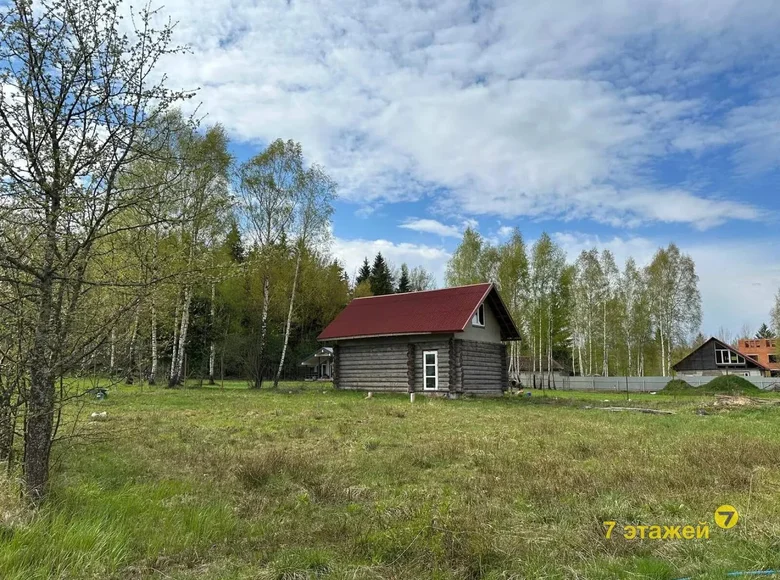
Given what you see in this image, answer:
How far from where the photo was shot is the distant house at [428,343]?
23188 millimetres

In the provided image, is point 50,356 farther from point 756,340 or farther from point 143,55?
point 756,340

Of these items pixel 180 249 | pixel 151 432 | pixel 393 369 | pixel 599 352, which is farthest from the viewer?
pixel 599 352

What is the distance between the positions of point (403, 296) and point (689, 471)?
844 inches

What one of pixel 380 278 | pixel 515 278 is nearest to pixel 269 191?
pixel 515 278

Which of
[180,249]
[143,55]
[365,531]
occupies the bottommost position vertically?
[365,531]

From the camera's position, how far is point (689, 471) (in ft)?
22.8

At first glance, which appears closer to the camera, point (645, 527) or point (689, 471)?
point (645, 527)

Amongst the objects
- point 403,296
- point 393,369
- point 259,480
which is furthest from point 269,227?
point 259,480

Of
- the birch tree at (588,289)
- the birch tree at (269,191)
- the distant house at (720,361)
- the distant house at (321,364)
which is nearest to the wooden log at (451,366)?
the birch tree at (269,191)

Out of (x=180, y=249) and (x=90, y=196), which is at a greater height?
(x=90, y=196)

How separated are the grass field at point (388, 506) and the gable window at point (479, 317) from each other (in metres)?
13.5

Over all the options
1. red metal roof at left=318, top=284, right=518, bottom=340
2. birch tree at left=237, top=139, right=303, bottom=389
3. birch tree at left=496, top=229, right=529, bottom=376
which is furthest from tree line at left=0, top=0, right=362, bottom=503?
birch tree at left=496, top=229, right=529, bottom=376

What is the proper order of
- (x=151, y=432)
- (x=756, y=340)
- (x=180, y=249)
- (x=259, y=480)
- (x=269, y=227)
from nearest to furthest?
(x=180, y=249)
(x=259, y=480)
(x=151, y=432)
(x=269, y=227)
(x=756, y=340)

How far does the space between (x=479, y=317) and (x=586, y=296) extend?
25.3 m
